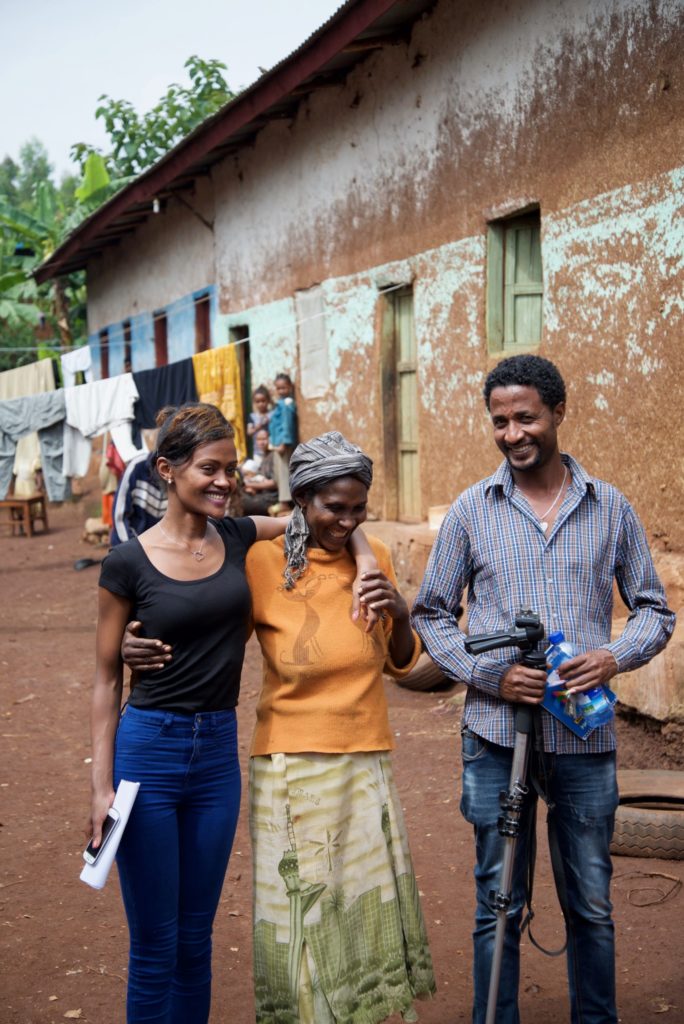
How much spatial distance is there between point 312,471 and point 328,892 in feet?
3.28

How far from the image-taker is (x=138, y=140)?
22.9 meters

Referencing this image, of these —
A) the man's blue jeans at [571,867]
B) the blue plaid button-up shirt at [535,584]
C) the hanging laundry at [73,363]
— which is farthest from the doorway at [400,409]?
the man's blue jeans at [571,867]

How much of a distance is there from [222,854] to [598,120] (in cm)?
514

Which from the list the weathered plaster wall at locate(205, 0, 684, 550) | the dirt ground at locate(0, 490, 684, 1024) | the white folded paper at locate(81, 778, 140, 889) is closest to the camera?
the white folded paper at locate(81, 778, 140, 889)

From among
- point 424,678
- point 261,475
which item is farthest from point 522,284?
point 261,475

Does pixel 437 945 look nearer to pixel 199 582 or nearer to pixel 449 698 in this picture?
pixel 199 582

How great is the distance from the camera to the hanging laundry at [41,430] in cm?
1125

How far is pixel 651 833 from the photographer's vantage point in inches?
185

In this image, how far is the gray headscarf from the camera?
2.73 metres

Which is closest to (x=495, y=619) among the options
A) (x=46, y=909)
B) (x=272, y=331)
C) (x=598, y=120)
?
(x=46, y=909)

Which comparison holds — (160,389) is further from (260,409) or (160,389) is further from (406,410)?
(406,410)

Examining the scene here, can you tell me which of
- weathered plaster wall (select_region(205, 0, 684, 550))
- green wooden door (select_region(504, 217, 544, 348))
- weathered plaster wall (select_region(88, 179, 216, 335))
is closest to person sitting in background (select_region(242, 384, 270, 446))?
weathered plaster wall (select_region(205, 0, 684, 550))

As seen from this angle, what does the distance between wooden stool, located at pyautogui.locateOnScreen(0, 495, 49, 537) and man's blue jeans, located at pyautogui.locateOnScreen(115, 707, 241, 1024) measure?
15425 millimetres

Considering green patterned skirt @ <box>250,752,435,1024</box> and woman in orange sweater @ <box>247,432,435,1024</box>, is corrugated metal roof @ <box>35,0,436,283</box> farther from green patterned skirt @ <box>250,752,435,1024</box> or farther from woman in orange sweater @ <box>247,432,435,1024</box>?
green patterned skirt @ <box>250,752,435,1024</box>
